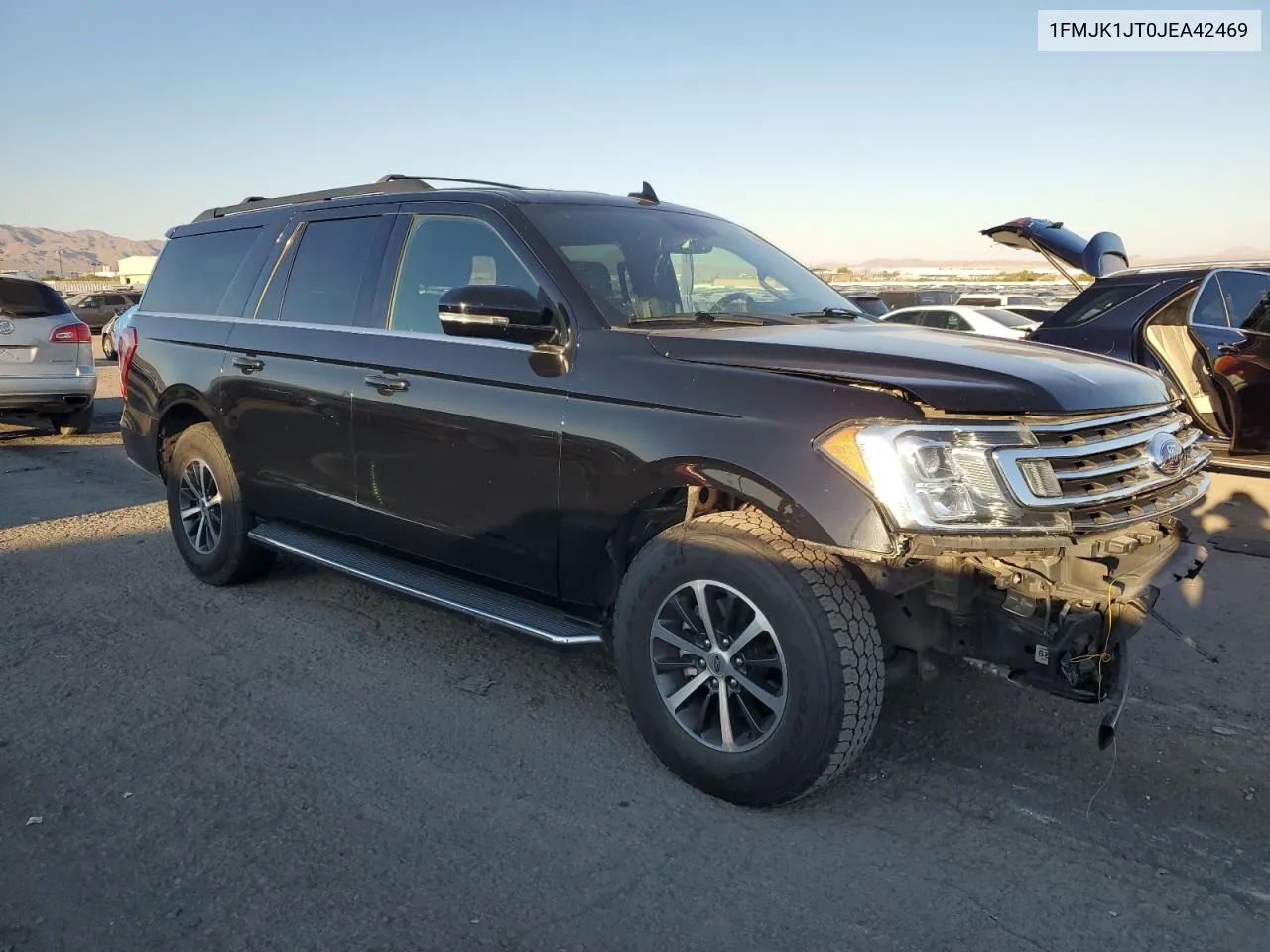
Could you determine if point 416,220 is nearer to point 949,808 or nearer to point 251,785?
point 251,785

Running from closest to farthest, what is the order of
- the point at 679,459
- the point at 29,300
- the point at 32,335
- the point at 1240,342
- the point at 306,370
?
the point at 679,459, the point at 306,370, the point at 1240,342, the point at 32,335, the point at 29,300

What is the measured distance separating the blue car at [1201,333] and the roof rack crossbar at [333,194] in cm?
498

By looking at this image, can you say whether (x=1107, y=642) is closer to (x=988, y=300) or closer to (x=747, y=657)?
(x=747, y=657)

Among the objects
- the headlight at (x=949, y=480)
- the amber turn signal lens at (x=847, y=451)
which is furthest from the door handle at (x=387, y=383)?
the headlight at (x=949, y=480)

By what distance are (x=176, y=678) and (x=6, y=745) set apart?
0.73m

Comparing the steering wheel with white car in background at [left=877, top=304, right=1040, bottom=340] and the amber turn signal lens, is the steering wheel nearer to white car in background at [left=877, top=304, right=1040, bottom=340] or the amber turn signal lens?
the amber turn signal lens

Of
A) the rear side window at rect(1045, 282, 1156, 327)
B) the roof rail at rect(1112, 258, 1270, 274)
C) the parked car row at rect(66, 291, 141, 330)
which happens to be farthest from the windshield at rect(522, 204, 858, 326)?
the parked car row at rect(66, 291, 141, 330)

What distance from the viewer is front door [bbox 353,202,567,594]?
382cm

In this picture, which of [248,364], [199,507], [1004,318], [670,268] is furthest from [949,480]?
[1004,318]

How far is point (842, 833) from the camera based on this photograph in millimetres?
3145

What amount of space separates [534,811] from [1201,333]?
6.20 meters

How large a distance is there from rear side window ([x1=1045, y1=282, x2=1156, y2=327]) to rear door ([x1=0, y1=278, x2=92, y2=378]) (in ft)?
33.5

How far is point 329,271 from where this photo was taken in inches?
191

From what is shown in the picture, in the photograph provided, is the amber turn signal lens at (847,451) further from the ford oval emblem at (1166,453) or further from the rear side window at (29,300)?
the rear side window at (29,300)
